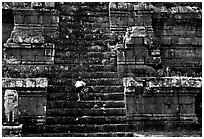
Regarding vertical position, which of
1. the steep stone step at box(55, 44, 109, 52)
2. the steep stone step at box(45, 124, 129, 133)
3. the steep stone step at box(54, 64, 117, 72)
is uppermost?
the steep stone step at box(55, 44, 109, 52)

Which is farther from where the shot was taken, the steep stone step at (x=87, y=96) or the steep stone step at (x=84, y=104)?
the steep stone step at (x=87, y=96)

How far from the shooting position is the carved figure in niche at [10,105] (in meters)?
7.89

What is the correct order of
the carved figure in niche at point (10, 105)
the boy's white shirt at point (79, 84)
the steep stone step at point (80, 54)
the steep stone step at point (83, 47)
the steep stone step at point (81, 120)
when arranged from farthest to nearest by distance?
the steep stone step at point (83, 47), the steep stone step at point (80, 54), the boy's white shirt at point (79, 84), the steep stone step at point (81, 120), the carved figure in niche at point (10, 105)

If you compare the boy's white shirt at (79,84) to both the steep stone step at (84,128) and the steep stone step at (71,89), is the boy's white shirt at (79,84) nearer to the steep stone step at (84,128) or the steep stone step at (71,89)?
the steep stone step at (71,89)

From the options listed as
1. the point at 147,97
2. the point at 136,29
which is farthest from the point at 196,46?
the point at 147,97

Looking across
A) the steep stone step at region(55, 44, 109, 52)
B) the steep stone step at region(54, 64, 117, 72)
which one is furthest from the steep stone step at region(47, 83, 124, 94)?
the steep stone step at region(55, 44, 109, 52)

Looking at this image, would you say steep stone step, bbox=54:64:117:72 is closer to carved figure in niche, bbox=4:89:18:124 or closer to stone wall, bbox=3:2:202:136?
stone wall, bbox=3:2:202:136

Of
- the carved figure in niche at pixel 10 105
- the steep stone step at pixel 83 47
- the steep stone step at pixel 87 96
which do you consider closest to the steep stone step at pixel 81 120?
the steep stone step at pixel 87 96

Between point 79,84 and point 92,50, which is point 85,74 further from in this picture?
point 92,50

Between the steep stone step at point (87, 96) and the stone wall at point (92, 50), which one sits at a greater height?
the stone wall at point (92, 50)

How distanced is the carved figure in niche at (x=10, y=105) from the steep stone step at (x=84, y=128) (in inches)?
33.5

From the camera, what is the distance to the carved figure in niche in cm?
789

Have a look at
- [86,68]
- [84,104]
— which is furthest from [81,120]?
[86,68]

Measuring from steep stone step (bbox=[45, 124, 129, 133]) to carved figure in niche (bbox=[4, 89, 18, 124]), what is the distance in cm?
85
